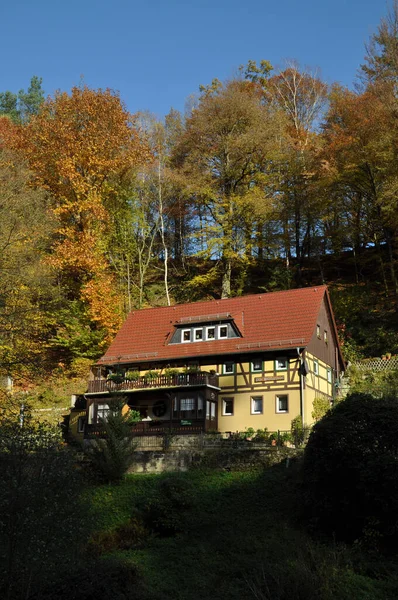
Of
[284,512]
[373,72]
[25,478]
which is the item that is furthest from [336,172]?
[25,478]

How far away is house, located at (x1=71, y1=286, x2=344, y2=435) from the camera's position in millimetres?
34719

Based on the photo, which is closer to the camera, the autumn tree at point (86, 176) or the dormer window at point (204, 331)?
the dormer window at point (204, 331)

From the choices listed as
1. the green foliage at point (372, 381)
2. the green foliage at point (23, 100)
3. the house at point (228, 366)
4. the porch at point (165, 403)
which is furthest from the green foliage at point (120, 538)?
the green foliage at point (23, 100)

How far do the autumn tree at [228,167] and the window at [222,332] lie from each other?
1010 centimetres

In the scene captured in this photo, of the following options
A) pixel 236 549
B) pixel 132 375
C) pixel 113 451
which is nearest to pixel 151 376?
pixel 132 375

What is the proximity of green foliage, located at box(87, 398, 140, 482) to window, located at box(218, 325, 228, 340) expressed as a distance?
9.82m

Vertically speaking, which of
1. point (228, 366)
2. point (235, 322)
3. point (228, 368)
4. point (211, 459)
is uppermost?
point (235, 322)

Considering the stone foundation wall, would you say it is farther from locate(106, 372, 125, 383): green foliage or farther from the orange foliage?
the orange foliage

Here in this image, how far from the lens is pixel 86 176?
47.3 metres

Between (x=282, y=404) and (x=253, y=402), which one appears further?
(x=253, y=402)

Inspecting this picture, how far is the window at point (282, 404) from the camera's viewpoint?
34.5 meters

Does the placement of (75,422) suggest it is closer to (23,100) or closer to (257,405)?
(257,405)

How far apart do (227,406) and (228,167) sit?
2001 cm

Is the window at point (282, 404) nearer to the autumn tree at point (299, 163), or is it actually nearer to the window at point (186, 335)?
the window at point (186, 335)
